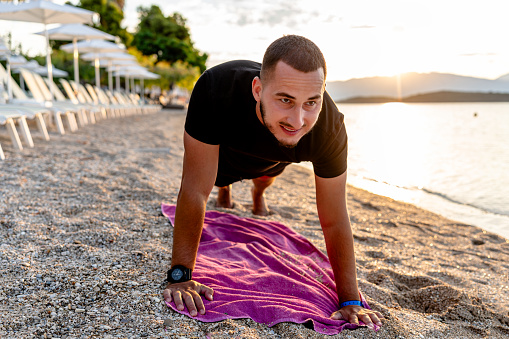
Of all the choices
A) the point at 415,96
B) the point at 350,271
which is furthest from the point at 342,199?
the point at 415,96

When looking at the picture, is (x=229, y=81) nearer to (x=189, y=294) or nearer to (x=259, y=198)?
(x=189, y=294)

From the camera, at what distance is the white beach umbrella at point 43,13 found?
7555 mm

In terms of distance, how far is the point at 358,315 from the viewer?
1948 mm

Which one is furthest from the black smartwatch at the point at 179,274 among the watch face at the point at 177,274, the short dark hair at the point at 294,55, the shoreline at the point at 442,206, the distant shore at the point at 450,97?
the distant shore at the point at 450,97

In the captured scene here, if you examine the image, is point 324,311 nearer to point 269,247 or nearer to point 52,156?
point 269,247

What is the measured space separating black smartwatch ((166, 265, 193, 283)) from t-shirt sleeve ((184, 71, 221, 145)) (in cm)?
65

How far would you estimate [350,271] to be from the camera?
209 cm

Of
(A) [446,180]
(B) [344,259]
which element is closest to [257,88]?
(B) [344,259]

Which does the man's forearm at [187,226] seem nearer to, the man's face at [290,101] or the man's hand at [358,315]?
the man's face at [290,101]

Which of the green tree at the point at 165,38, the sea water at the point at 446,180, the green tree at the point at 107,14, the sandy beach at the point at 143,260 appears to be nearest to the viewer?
the sandy beach at the point at 143,260

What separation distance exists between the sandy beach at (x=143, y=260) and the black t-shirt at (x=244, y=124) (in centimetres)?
81

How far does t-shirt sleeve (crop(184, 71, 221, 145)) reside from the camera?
2021mm

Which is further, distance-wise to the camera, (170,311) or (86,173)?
(86,173)

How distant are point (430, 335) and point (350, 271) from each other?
0.47m
